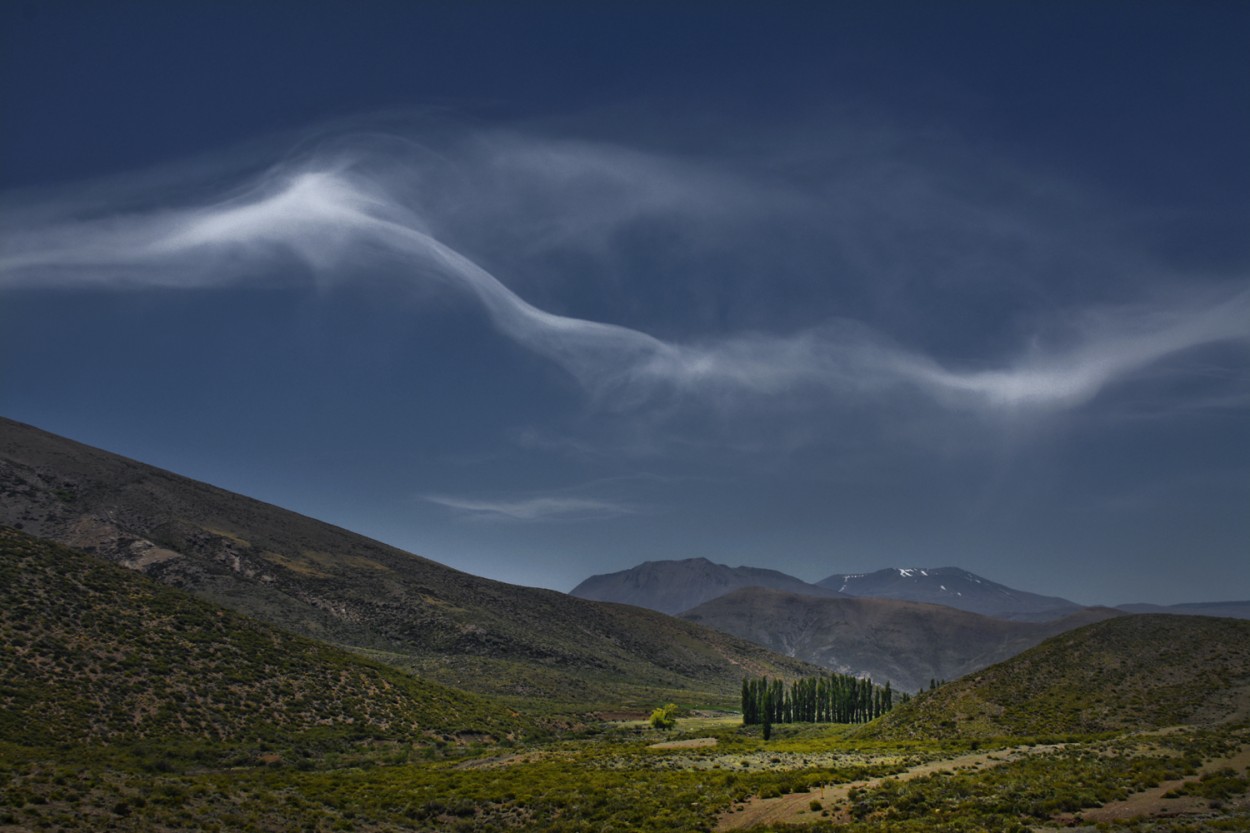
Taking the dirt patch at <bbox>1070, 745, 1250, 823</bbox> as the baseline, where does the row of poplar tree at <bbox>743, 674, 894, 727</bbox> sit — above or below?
below

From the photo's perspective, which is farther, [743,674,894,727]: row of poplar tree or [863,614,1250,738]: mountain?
[743,674,894,727]: row of poplar tree

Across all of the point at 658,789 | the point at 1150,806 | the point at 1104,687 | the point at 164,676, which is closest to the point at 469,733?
the point at 164,676

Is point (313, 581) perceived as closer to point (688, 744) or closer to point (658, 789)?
point (688, 744)

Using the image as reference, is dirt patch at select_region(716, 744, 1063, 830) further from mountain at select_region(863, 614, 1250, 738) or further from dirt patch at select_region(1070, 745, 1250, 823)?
mountain at select_region(863, 614, 1250, 738)

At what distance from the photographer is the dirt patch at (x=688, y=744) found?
64.9 meters

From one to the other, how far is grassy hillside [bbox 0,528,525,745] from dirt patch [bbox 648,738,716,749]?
19.4 meters

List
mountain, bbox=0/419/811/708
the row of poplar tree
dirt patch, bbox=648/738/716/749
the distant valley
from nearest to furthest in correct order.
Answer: the distant valley → dirt patch, bbox=648/738/716/749 → the row of poplar tree → mountain, bbox=0/419/811/708

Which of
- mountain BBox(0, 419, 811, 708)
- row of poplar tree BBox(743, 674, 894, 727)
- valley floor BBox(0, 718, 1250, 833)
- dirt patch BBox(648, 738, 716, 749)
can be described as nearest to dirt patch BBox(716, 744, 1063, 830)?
valley floor BBox(0, 718, 1250, 833)

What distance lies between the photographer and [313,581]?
148 meters

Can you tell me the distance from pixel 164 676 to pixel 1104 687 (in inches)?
3494

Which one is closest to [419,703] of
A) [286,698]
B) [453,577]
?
[286,698]

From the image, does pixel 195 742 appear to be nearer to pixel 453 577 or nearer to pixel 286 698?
pixel 286 698

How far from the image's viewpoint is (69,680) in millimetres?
54594

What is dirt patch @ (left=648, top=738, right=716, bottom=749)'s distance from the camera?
64.9m
